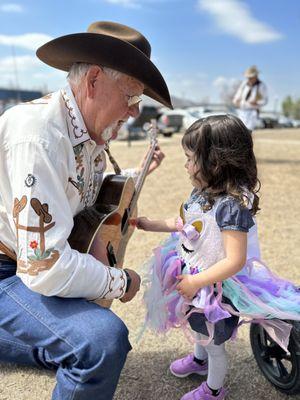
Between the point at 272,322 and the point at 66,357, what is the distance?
89cm

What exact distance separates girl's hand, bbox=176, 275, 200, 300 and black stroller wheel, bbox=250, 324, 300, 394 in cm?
49

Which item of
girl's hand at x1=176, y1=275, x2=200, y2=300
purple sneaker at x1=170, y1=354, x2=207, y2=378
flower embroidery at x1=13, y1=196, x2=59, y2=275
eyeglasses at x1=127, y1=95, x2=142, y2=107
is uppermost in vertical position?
eyeglasses at x1=127, y1=95, x2=142, y2=107

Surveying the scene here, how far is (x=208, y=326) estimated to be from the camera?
1.85 m

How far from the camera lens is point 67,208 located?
1.66 metres

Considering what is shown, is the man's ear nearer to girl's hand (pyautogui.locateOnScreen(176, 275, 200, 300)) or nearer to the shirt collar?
the shirt collar

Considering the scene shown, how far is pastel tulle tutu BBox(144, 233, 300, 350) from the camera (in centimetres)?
181

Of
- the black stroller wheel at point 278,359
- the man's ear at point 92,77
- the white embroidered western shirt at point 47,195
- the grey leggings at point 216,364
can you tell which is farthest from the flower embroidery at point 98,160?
the black stroller wheel at point 278,359

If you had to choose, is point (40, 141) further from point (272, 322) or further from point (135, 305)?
point (135, 305)

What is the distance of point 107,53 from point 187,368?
1570 mm

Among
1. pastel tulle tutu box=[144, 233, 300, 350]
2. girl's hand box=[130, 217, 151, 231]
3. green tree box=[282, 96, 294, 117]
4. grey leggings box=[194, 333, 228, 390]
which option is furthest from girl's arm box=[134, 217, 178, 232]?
green tree box=[282, 96, 294, 117]

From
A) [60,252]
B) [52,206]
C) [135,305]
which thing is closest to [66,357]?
[60,252]

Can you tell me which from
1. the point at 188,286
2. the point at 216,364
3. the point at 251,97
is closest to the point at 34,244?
the point at 188,286

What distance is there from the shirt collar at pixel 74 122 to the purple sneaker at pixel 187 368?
1.25 meters

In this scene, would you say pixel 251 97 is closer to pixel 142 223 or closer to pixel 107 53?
pixel 142 223
